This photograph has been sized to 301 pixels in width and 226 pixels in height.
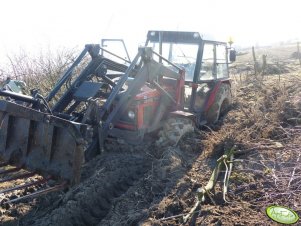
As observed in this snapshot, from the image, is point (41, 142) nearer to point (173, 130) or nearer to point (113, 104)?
point (113, 104)

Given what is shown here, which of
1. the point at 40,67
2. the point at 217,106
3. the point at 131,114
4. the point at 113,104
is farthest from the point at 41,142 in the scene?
the point at 40,67

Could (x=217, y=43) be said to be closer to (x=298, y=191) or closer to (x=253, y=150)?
(x=253, y=150)

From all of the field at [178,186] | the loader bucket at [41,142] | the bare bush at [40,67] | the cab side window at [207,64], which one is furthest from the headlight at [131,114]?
the bare bush at [40,67]

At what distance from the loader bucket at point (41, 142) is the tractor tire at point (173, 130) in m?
2.27

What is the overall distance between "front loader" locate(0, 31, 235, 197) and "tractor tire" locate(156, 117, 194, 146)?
26 millimetres

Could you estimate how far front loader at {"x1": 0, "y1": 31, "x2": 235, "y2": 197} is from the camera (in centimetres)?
466

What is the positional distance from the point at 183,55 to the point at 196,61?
1.16 ft

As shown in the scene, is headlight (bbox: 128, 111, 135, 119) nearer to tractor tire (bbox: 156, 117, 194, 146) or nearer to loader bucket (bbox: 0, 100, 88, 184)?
tractor tire (bbox: 156, 117, 194, 146)

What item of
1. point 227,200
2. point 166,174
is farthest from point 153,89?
point 227,200

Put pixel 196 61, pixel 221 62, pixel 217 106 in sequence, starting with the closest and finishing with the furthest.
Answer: pixel 196 61, pixel 217 106, pixel 221 62

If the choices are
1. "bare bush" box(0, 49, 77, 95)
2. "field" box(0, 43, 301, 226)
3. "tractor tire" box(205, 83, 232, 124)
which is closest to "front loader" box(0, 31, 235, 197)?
"tractor tire" box(205, 83, 232, 124)

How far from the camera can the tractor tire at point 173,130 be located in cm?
663

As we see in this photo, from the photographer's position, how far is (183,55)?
25.4 ft

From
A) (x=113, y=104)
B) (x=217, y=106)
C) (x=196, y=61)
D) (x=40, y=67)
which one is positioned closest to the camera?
(x=113, y=104)
